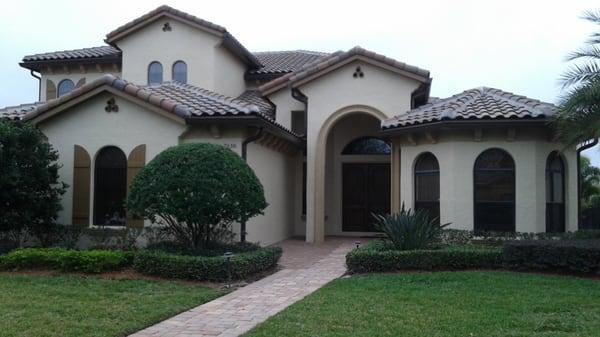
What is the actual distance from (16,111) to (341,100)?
9.50 metres

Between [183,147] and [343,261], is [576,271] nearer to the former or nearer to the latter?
[343,261]

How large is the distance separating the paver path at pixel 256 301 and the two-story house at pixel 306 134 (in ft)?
9.14

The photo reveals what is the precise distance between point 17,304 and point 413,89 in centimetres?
1310

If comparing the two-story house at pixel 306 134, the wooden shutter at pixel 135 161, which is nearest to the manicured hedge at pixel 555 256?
the two-story house at pixel 306 134

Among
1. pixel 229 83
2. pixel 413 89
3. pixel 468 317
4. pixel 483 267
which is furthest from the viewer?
pixel 229 83

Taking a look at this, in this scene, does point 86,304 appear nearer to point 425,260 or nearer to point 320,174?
point 425,260

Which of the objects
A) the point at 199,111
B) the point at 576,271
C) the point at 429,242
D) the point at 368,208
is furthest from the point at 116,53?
the point at 576,271

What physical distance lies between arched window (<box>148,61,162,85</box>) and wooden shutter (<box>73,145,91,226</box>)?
6253 millimetres

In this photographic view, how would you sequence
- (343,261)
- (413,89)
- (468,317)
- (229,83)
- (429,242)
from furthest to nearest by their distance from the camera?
(229,83)
(413,89)
(343,261)
(429,242)
(468,317)

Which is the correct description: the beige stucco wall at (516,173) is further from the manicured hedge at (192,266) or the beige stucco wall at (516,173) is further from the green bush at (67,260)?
the green bush at (67,260)

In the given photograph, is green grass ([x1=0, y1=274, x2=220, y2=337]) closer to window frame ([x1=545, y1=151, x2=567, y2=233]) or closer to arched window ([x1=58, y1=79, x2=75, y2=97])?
window frame ([x1=545, y1=151, x2=567, y2=233])

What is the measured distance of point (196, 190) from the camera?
11.6 m

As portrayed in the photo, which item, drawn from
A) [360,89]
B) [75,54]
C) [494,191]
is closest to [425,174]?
[494,191]

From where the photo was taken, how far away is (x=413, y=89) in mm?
18109
